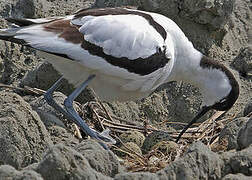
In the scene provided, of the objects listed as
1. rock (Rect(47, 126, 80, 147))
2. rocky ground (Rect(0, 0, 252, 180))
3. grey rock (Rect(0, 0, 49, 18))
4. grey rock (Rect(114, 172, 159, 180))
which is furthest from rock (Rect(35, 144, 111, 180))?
grey rock (Rect(0, 0, 49, 18))

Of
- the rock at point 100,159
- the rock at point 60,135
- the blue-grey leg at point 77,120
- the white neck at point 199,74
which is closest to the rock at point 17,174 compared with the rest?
the rock at point 100,159

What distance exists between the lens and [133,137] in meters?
7.68

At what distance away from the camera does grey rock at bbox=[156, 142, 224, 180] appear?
4863 mm

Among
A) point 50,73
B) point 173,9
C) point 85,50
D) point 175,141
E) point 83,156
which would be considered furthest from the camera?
point 173,9

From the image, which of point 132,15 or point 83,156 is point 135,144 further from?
point 83,156

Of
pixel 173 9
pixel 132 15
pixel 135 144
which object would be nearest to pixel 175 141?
pixel 135 144

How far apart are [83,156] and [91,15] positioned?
259 centimetres

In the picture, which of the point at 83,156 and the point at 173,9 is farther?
the point at 173,9

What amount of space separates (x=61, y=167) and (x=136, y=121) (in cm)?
449

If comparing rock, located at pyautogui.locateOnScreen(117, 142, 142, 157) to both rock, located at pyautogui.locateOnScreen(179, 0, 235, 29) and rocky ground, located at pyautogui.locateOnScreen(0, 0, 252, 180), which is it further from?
rock, located at pyautogui.locateOnScreen(179, 0, 235, 29)

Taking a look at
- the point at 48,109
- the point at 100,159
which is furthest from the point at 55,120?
the point at 100,159

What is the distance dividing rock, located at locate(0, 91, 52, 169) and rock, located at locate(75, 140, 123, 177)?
542 mm

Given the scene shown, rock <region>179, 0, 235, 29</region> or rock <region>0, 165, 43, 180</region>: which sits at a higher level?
rock <region>0, 165, 43, 180</region>

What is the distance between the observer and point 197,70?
26.2 feet
